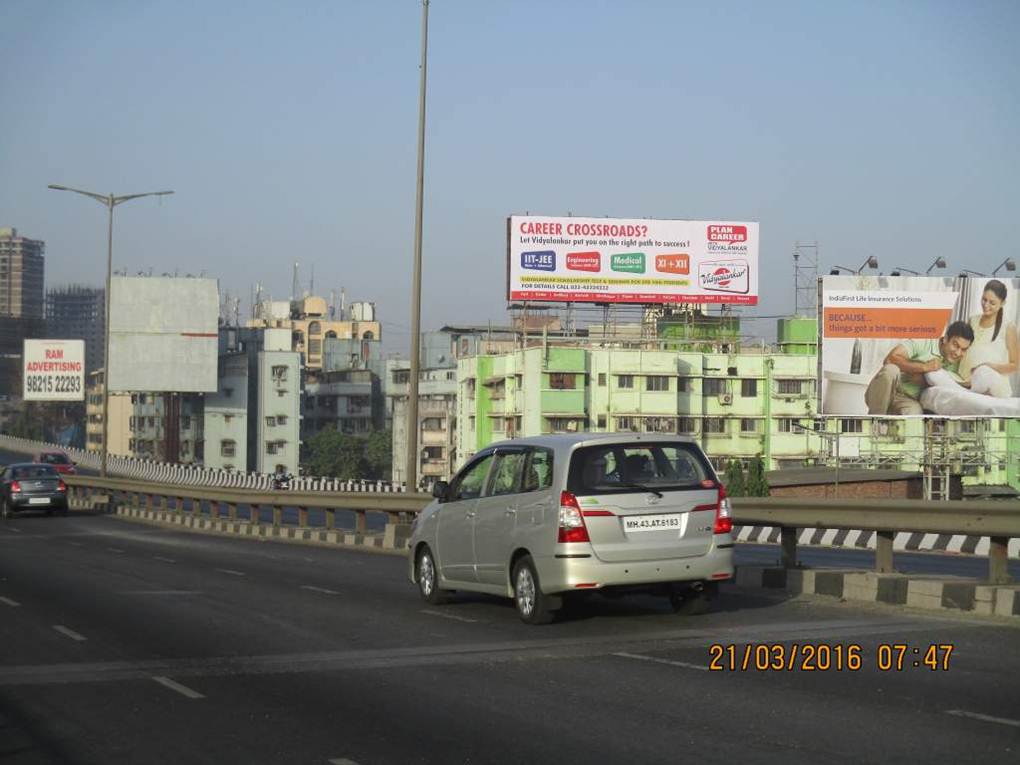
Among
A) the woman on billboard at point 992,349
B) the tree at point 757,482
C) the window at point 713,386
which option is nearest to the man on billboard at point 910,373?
the woman on billboard at point 992,349

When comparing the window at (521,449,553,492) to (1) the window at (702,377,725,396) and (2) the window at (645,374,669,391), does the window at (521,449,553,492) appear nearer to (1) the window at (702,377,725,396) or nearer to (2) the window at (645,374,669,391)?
(2) the window at (645,374,669,391)

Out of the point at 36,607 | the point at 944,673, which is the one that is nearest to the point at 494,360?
the point at 36,607

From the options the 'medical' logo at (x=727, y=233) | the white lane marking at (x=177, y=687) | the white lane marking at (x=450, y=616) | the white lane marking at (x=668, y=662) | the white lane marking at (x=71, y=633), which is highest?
the 'medical' logo at (x=727, y=233)

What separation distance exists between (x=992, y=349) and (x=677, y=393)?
36375 millimetres

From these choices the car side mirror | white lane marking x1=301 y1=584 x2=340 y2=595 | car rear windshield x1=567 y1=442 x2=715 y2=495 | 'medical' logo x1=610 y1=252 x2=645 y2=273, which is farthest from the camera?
'medical' logo x1=610 y1=252 x2=645 y2=273

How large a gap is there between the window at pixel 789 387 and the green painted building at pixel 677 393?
2.4 inches

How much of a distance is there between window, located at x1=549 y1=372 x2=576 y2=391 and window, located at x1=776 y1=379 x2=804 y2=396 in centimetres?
1296

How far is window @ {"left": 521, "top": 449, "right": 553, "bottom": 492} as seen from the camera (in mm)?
13402

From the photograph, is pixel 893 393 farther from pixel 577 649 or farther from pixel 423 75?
pixel 577 649

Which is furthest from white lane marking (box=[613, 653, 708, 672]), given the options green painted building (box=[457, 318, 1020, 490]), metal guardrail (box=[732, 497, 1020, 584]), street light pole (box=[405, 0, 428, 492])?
green painted building (box=[457, 318, 1020, 490])

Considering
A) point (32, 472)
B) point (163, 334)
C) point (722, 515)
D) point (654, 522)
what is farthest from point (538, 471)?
point (163, 334)

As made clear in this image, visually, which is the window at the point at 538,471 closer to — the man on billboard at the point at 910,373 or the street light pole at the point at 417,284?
the street light pole at the point at 417,284

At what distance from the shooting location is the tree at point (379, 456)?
13688cm

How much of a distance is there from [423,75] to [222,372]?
102m
